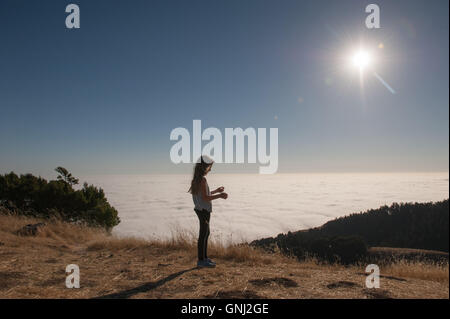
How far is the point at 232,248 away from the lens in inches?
267

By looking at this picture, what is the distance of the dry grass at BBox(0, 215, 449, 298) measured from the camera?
3.86 meters

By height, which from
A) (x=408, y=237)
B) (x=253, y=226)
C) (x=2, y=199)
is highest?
(x=2, y=199)

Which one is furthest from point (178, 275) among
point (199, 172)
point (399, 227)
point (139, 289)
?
point (399, 227)

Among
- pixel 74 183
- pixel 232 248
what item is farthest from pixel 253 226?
pixel 232 248

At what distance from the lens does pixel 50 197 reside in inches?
783

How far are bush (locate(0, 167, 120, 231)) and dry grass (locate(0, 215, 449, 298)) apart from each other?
42.2 feet

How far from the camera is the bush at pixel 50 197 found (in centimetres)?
1908

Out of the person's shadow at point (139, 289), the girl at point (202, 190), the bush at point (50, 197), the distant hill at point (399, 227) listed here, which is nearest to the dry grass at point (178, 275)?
the person's shadow at point (139, 289)

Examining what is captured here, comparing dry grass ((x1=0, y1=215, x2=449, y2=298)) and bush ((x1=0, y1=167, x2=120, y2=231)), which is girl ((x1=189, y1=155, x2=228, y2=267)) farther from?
bush ((x1=0, y1=167, x2=120, y2=231))

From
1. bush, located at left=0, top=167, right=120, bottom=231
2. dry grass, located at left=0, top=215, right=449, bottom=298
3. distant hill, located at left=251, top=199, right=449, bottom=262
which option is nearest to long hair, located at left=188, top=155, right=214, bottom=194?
dry grass, located at left=0, top=215, right=449, bottom=298

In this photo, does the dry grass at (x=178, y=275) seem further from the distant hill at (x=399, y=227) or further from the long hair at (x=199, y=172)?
the distant hill at (x=399, y=227)

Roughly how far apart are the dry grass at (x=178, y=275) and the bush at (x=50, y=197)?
12854 millimetres
